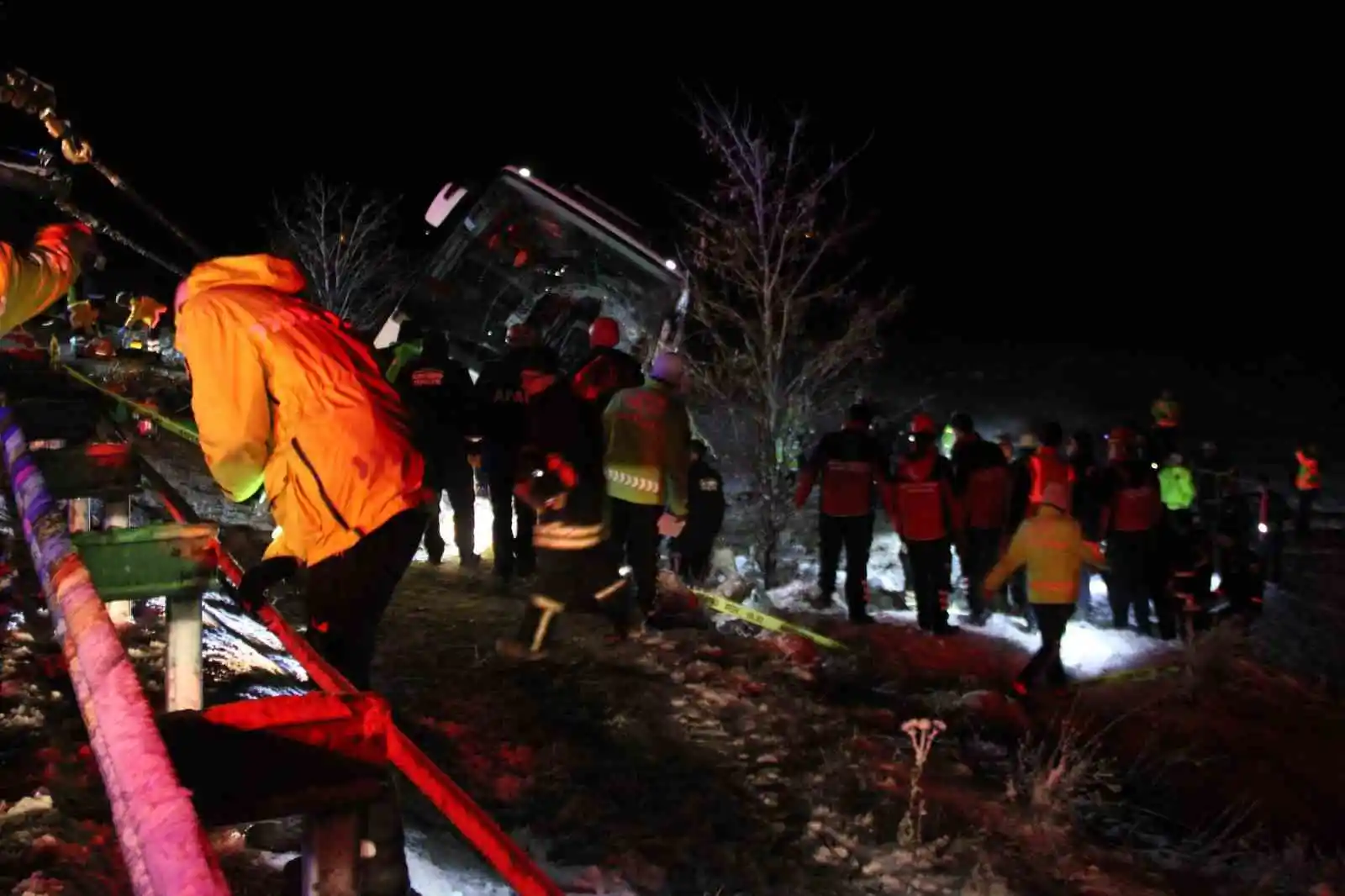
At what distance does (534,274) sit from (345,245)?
18668mm

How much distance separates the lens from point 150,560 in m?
3.13

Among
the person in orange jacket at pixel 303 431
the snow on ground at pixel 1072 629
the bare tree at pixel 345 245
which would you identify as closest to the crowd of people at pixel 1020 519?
the snow on ground at pixel 1072 629

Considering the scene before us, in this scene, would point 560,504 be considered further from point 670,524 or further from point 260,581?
point 260,581

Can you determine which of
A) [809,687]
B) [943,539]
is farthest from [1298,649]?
[809,687]

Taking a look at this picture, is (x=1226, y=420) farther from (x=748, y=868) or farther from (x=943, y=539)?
(x=748, y=868)

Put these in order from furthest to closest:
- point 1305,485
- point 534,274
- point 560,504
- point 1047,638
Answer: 1. point 1305,485
2. point 534,274
3. point 1047,638
4. point 560,504

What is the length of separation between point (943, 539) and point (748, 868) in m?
5.49

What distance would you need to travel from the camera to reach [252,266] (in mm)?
3002

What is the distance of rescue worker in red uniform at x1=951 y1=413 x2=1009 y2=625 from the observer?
9.32 metres

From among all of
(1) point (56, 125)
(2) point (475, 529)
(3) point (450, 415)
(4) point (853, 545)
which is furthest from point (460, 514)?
(1) point (56, 125)

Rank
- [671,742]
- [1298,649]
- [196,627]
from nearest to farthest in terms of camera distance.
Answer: [196,627]
[671,742]
[1298,649]

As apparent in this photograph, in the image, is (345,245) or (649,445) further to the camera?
(345,245)

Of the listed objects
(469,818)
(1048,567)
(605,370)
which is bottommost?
(1048,567)

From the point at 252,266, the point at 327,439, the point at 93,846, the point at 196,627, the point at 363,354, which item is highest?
the point at 252,266
